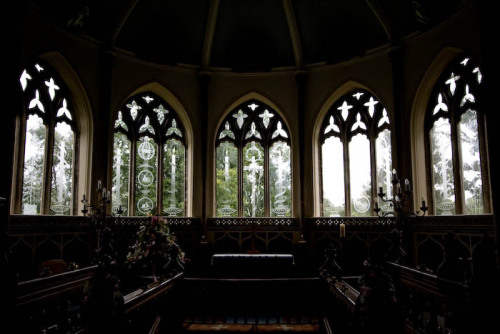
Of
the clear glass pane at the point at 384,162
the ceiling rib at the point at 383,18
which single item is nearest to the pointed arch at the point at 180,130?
the clear glass pane at the point at 384,162

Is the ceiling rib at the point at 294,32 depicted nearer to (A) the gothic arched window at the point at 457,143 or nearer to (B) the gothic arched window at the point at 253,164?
(B) the gothic arched window at the point at 253,164

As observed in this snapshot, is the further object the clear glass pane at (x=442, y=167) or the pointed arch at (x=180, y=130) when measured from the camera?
the pointed arch at (x=180, y=130)

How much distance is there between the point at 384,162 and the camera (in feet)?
30.9

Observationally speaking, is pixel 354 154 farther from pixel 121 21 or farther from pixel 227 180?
pixel 121 21

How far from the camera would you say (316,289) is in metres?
5.78

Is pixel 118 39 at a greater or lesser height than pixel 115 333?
greater

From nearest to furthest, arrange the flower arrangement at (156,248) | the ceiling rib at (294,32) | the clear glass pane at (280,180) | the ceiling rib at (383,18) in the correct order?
the flower arrangement at (156,248) → the ceiling rib at (383,18) → the ceiling rib at (294,32) → the clear glass pane at (280,180)

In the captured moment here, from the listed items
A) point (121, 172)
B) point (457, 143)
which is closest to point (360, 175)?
point (457, 143)

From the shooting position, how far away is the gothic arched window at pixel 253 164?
10.4m

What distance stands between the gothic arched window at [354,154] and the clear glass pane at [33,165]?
6355mm

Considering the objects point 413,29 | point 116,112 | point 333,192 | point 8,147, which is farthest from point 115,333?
point 413,29

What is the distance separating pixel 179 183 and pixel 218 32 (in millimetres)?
3994

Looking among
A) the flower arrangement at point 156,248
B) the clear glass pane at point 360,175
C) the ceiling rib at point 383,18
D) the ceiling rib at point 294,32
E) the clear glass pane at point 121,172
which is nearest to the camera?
the flower arrangement at point 156,248

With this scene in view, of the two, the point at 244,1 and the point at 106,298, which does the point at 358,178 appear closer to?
the point at 244,1
